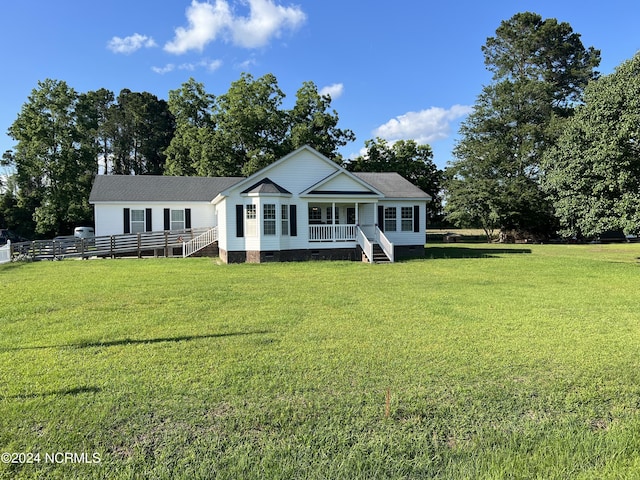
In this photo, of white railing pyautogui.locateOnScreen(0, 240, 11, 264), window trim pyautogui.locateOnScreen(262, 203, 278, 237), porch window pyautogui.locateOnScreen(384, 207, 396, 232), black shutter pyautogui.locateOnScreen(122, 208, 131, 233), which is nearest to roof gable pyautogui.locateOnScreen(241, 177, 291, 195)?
window trim pyautogui.locateOnScreen(262, 203, 278, 237)

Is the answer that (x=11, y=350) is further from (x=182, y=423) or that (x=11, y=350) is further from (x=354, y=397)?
(x=354, y=397)

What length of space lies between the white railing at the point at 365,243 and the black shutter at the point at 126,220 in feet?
45.6

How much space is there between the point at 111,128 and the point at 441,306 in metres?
54.5

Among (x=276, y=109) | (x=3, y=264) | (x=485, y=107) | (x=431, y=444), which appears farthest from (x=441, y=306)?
(x=485, y=107)

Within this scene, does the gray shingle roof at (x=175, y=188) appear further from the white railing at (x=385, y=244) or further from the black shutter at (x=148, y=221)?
the white railing at (x=385, y=244)

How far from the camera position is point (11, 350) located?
5.46 m

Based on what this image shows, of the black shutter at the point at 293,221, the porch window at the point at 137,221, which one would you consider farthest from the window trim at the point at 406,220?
the porch window at the point at 137,221

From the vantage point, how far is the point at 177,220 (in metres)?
25.4

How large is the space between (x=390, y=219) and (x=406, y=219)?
910 mm

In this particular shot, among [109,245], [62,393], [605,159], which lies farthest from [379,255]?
[62,393]

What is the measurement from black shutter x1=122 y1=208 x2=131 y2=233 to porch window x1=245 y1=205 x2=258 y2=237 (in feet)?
32.3

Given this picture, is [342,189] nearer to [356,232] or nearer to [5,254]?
[356,232]

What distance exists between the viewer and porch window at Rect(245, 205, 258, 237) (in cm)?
1855

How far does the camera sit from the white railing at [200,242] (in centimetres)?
2230
